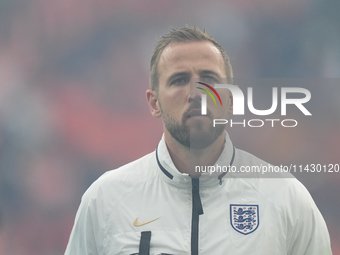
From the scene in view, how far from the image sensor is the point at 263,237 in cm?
126

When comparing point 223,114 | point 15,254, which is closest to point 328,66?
point 223,114

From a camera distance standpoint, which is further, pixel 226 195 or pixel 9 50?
pixel 9 50

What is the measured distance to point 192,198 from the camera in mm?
1315

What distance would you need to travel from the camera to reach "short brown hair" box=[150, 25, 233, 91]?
1496 millimetres

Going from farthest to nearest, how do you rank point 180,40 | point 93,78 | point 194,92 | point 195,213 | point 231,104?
point 93,78
point 231,104
point 180,40
point 194,92
point 195,213

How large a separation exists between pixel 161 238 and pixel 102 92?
94.2 inches

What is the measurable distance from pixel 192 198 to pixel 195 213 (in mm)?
56

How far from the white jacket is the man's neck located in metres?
0.04

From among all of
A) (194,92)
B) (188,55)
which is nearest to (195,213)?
(194,92)

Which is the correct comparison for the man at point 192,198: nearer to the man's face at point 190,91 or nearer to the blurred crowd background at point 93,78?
the man's face at point 190,91

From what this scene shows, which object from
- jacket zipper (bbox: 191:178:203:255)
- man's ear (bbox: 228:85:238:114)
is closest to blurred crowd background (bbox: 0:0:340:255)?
man's ear (bbox: 228:85:238:114)

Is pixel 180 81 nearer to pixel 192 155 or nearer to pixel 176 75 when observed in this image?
pixel 176 75

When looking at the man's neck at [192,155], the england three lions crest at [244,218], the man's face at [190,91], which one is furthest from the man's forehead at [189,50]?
the england three lions crest at [244,218]

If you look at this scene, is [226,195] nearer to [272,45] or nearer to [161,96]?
[161,96]
